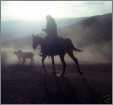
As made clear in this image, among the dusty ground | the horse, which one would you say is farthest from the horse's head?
the dusty ground

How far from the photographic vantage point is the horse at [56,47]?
1.64m

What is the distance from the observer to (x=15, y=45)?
1647 mm

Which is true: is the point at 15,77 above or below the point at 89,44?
below

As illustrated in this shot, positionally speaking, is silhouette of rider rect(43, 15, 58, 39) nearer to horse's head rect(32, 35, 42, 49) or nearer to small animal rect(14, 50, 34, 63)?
horse's head rect(32, 35, 42, 49)

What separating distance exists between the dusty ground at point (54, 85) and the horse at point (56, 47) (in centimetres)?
6

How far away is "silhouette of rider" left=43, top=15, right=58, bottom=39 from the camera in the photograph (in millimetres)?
1647

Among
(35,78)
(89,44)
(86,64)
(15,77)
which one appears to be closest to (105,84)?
(86,64)

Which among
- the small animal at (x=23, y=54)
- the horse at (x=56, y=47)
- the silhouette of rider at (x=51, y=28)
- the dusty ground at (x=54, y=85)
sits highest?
the silhouette of rider at (x=51, y=28)

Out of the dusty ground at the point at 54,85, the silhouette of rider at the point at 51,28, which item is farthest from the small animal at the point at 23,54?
the silhouette of rider at the point at 51,28

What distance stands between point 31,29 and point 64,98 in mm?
548

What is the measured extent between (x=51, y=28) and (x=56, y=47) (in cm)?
14

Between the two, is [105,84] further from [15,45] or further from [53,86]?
[15,45]

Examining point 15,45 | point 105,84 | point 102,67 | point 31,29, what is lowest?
point 105,84

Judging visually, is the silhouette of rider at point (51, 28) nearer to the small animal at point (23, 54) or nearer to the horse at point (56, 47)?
the horse at point (56, 47)
